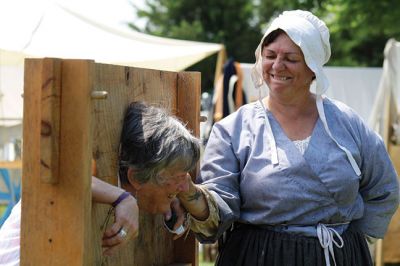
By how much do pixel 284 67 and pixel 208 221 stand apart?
0.57 m

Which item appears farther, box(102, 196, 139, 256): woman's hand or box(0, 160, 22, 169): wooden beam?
box(0, 160, 22, 169): wooden beam

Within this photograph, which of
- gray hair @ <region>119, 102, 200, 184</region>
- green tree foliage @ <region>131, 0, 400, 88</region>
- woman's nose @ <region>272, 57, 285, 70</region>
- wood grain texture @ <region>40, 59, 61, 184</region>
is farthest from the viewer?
green tree foliage @ <region>131, 0, 400, 88</region>

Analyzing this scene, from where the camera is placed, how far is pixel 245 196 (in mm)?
2643

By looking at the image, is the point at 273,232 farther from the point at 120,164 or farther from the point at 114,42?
the point at 114,42

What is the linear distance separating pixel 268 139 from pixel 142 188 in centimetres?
61

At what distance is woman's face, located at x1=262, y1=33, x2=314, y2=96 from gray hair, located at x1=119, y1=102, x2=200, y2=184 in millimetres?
571

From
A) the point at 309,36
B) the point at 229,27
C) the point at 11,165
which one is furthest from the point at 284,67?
the point at 229,27

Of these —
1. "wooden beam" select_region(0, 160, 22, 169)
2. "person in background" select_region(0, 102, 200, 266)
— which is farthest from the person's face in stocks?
"wooden beam" select_region(0, 160, 22, 169)

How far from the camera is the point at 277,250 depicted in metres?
2.64

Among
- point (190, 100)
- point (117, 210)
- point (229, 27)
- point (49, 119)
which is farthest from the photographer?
point (229, 27)

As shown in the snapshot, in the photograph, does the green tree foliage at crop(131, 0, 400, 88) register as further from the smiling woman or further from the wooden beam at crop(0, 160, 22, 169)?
the smiling woman

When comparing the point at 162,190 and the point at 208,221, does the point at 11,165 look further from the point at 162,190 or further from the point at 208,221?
the point at 162,190

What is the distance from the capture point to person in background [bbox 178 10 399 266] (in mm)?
2594

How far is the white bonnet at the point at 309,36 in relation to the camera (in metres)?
2.59
